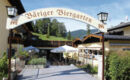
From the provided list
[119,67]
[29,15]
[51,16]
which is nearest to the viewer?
[29,15]

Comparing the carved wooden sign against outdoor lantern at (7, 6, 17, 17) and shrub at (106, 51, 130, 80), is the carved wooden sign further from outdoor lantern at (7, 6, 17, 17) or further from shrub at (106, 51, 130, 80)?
shrub at (106, 51, 130, 80)

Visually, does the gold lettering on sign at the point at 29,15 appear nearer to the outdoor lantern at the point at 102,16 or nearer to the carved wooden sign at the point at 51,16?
the carved wooden sign at the point at 51,16

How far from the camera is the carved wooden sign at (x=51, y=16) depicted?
6.34m

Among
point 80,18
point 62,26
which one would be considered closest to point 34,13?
point 80,18

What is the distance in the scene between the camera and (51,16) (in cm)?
669

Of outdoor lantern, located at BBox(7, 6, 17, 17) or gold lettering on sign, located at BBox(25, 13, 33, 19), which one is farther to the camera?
gold lettering on sign, located at BBox(25, 13, 33, 19)

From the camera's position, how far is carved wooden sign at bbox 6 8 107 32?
6342mm

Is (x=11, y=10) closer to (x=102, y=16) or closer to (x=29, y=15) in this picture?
(x=29, y=15)

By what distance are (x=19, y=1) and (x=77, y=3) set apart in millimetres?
7293

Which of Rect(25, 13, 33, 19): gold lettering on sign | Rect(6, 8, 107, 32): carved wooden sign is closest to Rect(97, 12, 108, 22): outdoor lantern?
Rect(6, 8, 107, 32): carved wooden sign

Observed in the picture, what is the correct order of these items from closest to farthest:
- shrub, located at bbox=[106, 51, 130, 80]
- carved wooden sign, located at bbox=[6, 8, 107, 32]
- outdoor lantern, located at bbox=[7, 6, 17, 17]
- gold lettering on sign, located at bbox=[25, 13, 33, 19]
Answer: outdoor lantern, located at bbox=[7, 6, 17, 17] < carved wooden sign, located at bbox=[6, 8, 107, 32] < gold lettering on sign, located at bbox=[25, 13, 33, 19] < shrub, located at bbox=[106, 51, 130, 80]

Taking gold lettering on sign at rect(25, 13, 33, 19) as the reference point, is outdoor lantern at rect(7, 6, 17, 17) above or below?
above

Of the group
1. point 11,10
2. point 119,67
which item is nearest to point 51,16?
point 11,10

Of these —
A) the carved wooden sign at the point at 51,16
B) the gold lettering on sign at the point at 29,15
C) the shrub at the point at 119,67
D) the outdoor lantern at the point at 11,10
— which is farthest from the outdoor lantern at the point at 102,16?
the outdoor lantern at the point at 11,10
